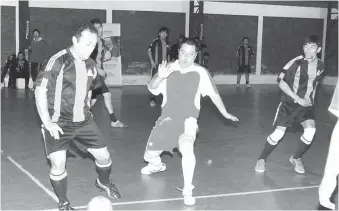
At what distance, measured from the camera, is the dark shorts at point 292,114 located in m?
6.33

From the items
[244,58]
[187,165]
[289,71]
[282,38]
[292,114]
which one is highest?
[282,38]

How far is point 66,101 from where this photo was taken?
15.0ft

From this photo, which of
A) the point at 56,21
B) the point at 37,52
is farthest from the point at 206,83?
the point at 56,21

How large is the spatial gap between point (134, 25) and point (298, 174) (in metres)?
14.4

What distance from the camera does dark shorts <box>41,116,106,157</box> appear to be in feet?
14.8

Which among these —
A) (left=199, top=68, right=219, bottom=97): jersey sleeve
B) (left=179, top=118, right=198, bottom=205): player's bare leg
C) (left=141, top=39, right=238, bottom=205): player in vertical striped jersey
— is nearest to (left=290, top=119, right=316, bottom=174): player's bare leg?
(left=141, top=39, right=238, bottom=205): player in vertical striped jersey

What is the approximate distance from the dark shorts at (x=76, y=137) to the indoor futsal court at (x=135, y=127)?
0.04 ft

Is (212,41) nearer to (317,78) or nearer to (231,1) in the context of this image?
(231,1)

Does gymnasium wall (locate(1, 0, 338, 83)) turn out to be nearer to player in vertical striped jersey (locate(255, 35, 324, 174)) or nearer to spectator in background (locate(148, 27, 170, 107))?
spectator in background (locate(148, 27, 170, 107))

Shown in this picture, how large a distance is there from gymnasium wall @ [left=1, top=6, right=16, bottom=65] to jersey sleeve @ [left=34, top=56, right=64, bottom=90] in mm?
14647

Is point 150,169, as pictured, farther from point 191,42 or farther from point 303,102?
point 303,102

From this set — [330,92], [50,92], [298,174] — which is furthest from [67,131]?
[330,92]

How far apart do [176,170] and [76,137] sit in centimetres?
216

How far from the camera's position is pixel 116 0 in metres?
19.4
